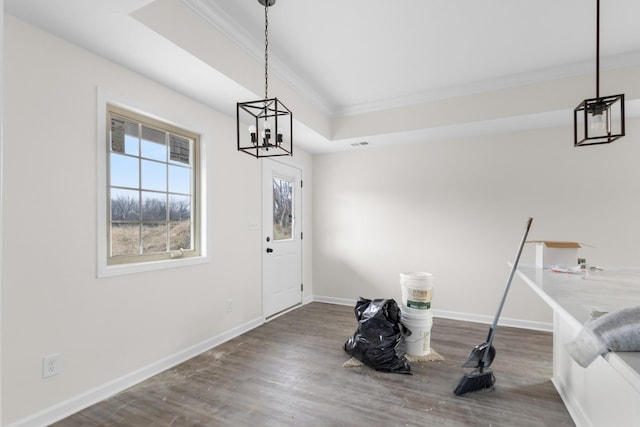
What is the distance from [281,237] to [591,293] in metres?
3.41

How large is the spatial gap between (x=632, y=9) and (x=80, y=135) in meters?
3.98

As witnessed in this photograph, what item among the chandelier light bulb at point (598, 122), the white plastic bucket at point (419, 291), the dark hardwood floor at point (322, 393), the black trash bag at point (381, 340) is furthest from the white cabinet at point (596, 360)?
the black trash bag at point (381, 340)

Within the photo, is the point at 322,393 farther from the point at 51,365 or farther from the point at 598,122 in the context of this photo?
the point at 598,122

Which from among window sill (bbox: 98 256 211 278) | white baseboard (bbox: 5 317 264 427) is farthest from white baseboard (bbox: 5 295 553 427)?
window sill (bbox: 98 256 211 278)

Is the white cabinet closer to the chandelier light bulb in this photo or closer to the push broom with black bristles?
the push broom with black bristles

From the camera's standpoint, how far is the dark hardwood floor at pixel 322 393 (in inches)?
83.0

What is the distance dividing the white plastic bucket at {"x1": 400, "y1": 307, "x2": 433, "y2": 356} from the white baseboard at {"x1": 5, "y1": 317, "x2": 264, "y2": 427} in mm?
1831

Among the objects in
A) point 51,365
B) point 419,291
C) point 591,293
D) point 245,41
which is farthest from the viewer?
point 419,291

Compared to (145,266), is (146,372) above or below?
below

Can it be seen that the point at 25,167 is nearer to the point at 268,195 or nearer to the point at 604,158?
the point at 268,195

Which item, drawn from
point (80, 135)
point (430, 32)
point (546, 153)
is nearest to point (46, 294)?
point (80, 135)

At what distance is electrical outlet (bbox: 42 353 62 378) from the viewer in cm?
204

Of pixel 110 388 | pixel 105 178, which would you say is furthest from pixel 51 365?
pixel 105 178

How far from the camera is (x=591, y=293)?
5.34 feet
